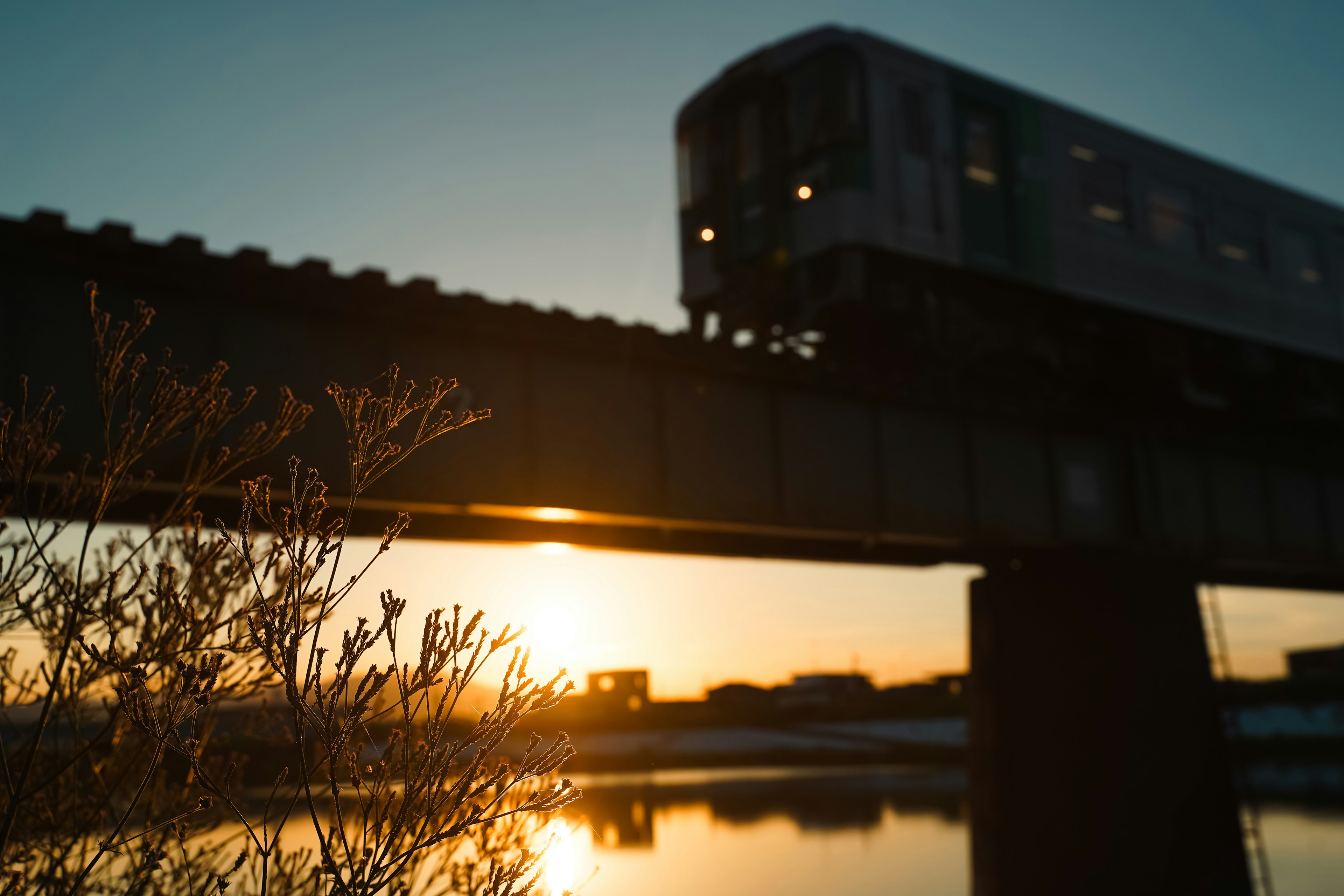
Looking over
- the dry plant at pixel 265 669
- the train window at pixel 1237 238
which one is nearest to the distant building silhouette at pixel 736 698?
the train window at pixel 1237 238

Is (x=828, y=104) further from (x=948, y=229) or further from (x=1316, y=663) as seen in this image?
(x=1316, y=663)

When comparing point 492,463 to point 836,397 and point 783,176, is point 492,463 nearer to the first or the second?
point 836,397

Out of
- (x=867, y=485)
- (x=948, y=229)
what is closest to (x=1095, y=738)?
(x=867, y=485)

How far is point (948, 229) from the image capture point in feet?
55.9

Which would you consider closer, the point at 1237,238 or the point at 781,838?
the point at 1237,238

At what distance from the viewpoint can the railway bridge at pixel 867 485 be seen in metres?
12.0

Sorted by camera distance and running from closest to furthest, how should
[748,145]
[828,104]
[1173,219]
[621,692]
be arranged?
1. [621,692]
2. [828,104]
3. [748,145]
4. [1173,219]

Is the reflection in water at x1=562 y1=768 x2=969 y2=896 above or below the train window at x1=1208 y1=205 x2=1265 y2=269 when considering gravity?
below

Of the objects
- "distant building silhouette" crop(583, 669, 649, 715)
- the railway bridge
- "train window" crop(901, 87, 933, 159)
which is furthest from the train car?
"distant building silhouette" crop(583, 669, 649, 715)

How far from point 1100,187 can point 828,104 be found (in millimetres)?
6044

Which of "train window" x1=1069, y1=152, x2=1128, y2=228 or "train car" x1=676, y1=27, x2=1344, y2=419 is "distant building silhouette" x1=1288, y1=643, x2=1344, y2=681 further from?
"train window" x1=1069, y1=152, x2=1128, y2=228

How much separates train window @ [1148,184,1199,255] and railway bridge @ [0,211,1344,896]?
349 cm

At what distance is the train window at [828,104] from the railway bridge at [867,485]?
3.33 metres

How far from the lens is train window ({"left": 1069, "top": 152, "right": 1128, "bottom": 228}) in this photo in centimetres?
1925
